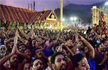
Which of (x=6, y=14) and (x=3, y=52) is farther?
(x=6, y=14)

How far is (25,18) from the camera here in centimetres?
2242

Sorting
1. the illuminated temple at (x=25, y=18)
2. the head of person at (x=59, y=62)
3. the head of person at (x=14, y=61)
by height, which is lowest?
the head of person at (x=14, y=61)

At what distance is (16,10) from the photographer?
21.7m

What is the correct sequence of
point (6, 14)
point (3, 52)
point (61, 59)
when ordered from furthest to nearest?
point (6, 14), point (3, 52), point (61, 59)

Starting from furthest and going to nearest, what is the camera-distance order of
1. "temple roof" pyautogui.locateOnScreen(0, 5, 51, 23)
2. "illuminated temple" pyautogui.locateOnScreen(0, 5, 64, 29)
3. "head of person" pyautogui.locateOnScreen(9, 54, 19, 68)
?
1. "illuminated temple" pyautogui.locateOnScreen(0, 5, 64, 29)
2. "temple roof" pyautogui.locateOnScreen(0, 5, 51, 23)
3. "head of person" pyautogui.locateOnScreen(9, 54, 19, 68)

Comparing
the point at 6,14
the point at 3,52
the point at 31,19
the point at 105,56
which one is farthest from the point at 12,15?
the point at 105,56

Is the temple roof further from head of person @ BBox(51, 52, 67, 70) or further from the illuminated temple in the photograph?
head of person @ BBox(51, 52, 67, 70)

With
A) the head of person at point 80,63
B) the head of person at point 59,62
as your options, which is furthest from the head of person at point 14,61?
the head of person at point 80,63

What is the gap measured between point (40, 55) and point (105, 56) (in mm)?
1678

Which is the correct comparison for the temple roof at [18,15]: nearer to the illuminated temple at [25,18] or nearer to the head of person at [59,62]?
the illuminated temple at [25,18]

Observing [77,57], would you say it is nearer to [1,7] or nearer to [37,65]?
[37,65]

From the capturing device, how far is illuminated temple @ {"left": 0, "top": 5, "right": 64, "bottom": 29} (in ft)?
62.7

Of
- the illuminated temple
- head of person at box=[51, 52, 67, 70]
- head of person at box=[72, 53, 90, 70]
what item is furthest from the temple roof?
head of person at box=[72, 53, 90, 70]

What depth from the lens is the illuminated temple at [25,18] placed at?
19.1 metres
